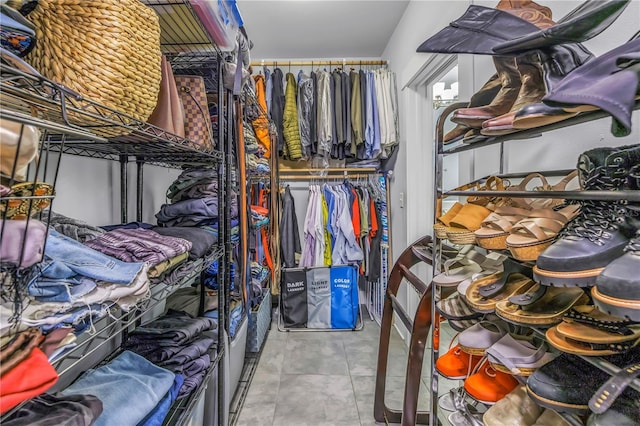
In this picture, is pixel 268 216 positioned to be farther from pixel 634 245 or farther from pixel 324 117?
pixel 634 245

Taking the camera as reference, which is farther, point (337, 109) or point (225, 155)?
point (337, 109)

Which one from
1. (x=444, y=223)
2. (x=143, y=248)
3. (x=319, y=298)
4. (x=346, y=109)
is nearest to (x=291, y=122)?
(x=346, y=109)

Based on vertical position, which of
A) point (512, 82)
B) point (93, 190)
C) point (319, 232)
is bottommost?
point (319, 232)

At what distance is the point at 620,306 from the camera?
0.49 m

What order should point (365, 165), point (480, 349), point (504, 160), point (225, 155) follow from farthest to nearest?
point (365, 165) < point (225, 155) < point (504, 160) < point (480, 349)

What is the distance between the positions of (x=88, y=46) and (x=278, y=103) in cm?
250

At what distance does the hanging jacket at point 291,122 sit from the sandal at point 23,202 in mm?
2570

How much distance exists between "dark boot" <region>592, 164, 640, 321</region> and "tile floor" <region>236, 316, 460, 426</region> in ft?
5.24

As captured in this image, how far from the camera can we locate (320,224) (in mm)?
3158

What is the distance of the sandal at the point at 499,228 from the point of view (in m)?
0.83

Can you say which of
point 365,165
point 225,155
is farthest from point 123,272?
point 365,165

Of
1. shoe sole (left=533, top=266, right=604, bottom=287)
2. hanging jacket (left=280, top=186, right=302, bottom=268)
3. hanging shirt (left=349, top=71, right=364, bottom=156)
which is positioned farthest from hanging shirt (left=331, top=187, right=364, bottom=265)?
shoe sole (left=533, top=266, right=604, bottom=287)

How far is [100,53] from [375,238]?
2.70 meters

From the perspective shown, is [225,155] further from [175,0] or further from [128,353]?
[128,353]
